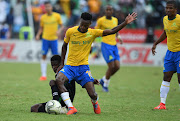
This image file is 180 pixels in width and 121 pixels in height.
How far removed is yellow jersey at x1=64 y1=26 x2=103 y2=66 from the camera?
7.85 meters

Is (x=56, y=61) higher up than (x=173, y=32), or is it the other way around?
(x=173, y=32)

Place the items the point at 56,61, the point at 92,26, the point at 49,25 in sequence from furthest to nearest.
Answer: the point at 92,26
the point at 49,25
the point at 56,61

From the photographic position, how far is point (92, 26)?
23.1m

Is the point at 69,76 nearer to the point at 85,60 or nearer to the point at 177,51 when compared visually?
the point at 85,60

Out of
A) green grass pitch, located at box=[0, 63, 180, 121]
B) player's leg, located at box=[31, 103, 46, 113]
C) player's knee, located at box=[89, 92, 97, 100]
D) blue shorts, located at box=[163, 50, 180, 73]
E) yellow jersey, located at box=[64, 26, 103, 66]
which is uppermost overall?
yellow jersey, located at box=[64, 26, 103, 66]

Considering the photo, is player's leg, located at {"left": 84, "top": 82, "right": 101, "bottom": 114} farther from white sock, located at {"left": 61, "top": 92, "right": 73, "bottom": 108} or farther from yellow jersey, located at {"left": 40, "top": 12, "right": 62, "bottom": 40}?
yellow jersey, located at {"left": 40, "top": 12, "right": 62, "bottom": 40}

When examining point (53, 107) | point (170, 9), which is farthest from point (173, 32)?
point (53, 107)

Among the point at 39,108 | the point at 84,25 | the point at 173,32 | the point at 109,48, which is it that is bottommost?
the point at 39,108

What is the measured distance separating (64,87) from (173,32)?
3009 mm

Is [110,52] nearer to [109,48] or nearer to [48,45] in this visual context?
[109,48]

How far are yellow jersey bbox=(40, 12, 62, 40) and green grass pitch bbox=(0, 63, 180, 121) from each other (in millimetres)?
1982

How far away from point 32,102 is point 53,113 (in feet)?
6.27

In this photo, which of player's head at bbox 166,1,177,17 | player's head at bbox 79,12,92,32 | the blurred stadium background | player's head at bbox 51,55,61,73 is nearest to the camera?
player's head at bbox 79,12,92,32

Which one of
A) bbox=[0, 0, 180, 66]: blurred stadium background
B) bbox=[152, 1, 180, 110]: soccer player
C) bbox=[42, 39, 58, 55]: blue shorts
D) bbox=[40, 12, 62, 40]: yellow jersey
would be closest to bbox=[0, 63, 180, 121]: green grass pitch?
bbox=[152, 1, 180, 110]: soccer player
